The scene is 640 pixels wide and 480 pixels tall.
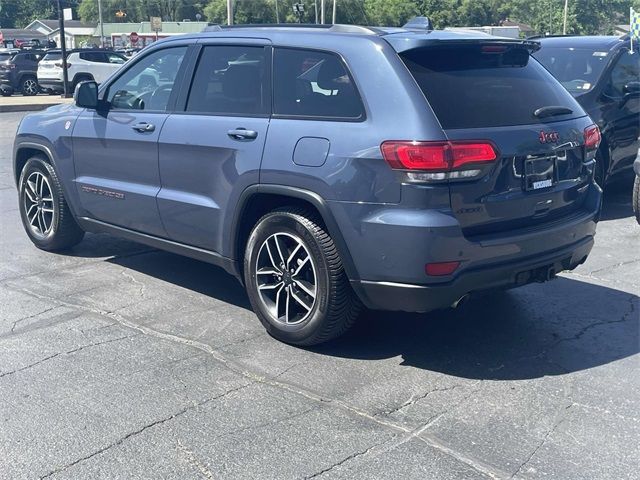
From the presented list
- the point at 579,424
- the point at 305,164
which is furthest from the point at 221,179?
the point at 579,424

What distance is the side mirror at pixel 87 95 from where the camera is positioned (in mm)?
6188

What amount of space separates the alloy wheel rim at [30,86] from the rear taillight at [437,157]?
28.3 metres

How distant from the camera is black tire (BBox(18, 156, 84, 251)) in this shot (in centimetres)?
685

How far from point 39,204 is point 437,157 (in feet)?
13.6

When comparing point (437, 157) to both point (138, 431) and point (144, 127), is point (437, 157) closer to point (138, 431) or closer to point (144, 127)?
point (138, 431)

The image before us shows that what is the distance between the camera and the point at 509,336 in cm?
521

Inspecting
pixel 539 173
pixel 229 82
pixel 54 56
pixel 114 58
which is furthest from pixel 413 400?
pixel 54 56

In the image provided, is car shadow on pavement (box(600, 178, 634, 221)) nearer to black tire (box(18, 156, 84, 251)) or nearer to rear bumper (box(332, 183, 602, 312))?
rear bumper (box(332, 183, 602, 312))

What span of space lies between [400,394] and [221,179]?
1.80 meters

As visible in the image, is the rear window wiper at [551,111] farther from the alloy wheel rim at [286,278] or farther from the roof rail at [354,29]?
the alloy wheel rim at [286,278]

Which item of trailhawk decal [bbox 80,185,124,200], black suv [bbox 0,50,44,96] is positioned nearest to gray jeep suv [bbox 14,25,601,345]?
trailhawk decal [bbox 80,185,124,200]

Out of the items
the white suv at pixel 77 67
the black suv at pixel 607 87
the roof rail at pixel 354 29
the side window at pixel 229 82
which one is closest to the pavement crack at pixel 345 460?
the side window at pixel 229 82

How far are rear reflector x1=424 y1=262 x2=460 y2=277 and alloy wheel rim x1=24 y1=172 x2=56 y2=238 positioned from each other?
12.5 ft

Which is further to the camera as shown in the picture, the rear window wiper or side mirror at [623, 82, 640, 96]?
side mirror at [623, 82, 640, 96]
